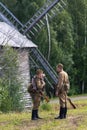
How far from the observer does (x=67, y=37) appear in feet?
137

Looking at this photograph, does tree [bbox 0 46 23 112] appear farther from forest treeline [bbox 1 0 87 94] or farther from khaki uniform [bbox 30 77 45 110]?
forest treeline [bbox 1 0 87 94]

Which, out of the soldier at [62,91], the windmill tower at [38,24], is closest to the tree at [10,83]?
the windmill tower at [38,24]

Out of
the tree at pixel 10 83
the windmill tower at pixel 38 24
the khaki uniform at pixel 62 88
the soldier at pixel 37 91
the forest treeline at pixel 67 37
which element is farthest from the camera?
the forest treeline at pixel 67 37

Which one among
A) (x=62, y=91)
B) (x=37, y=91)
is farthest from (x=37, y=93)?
(x=62, y=91)

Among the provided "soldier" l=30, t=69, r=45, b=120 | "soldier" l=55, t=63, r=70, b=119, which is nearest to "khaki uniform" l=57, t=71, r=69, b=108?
"soldier" l=55, t=63, r=70, b=119

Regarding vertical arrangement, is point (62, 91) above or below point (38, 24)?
below

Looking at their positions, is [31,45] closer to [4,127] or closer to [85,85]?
[4,127]

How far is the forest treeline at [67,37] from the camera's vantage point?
38188mm

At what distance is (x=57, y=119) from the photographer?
14070 millimetres

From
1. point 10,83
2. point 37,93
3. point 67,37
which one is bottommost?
point 10,83

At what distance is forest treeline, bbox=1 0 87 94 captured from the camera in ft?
125

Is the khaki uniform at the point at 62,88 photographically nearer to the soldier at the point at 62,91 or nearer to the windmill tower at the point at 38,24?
the soldier at the point at 62,91

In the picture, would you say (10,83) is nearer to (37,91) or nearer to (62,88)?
(37,91)

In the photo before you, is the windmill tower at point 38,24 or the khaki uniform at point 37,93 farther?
the windmill tower at point 38,24
